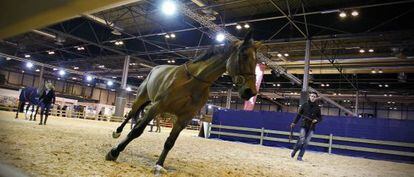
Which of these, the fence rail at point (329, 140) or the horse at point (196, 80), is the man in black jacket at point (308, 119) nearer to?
the horse at point (196, 80)

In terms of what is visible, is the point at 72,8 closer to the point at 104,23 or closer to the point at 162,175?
the point at 162,175

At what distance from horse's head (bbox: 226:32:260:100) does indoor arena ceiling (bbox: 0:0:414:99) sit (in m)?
10.6

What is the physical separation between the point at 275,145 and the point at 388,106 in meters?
33.4

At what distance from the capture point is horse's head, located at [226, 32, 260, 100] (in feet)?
12.0

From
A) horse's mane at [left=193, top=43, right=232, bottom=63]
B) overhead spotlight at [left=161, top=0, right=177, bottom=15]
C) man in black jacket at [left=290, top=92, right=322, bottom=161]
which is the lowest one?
man in black jacket at [left=290, top=92, right=322, bottom=161]

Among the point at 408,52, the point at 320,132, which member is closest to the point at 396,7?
the point at 408,52

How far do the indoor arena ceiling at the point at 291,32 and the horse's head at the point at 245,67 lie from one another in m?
10.6

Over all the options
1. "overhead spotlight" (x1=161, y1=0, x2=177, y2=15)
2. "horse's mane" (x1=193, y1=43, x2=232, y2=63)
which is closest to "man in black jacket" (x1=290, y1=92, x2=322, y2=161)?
"horse's mane" (x1=193, y1=43, x2=232, y2=63)

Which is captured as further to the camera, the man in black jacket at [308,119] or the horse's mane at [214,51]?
the man in black jacket at [308,119]

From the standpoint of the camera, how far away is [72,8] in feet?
2.71

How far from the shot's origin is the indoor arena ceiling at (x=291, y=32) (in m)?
16.6

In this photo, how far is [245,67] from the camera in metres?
3.71

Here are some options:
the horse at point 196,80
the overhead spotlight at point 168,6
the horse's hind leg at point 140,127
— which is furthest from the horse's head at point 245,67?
the overhead spotlight at point 168,6

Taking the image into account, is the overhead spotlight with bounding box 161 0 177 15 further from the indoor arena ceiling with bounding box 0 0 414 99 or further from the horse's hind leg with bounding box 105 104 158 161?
the horse's hind leg with bounding box 105 104 158 161
